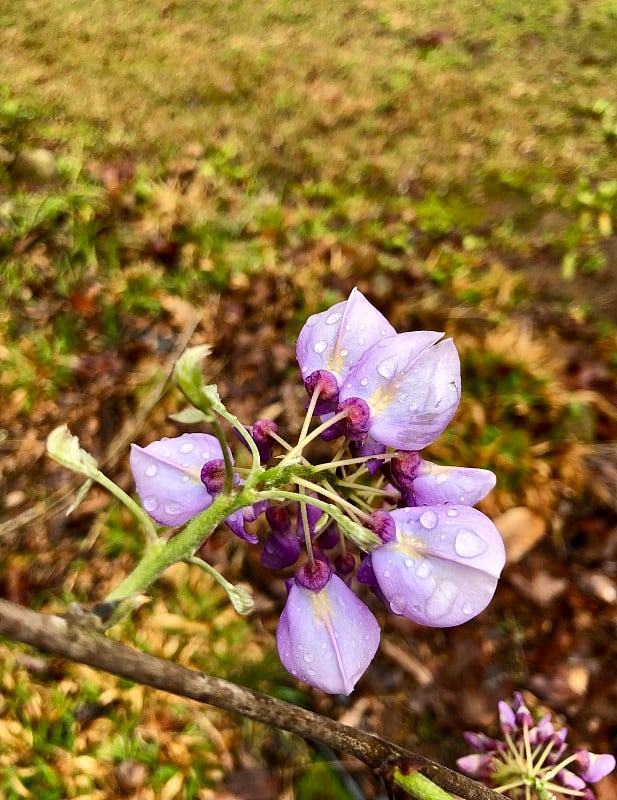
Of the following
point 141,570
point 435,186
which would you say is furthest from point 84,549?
point 435,186

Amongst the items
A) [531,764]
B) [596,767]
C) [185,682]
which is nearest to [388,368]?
[185,682]

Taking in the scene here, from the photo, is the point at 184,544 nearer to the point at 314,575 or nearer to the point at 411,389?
the point at 314,575

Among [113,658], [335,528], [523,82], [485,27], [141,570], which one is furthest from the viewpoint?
[485,27]

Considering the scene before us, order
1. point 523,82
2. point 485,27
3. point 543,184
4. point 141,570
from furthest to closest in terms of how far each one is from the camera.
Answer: point 485,27 → point 523,82 → point 543,184 → point 141,570

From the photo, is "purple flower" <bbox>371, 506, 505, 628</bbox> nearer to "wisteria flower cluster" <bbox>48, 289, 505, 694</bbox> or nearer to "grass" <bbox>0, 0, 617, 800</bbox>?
"wisteria flower cluster" <bbox>48, 289, 505, 694</bbox>

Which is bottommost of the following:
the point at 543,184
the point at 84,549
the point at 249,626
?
the point at 249,626

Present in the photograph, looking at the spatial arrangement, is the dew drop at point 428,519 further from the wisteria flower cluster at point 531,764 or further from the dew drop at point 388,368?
the wisteria flower cluster at point 531,764

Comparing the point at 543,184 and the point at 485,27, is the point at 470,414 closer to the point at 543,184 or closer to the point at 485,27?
the point at 543,184
